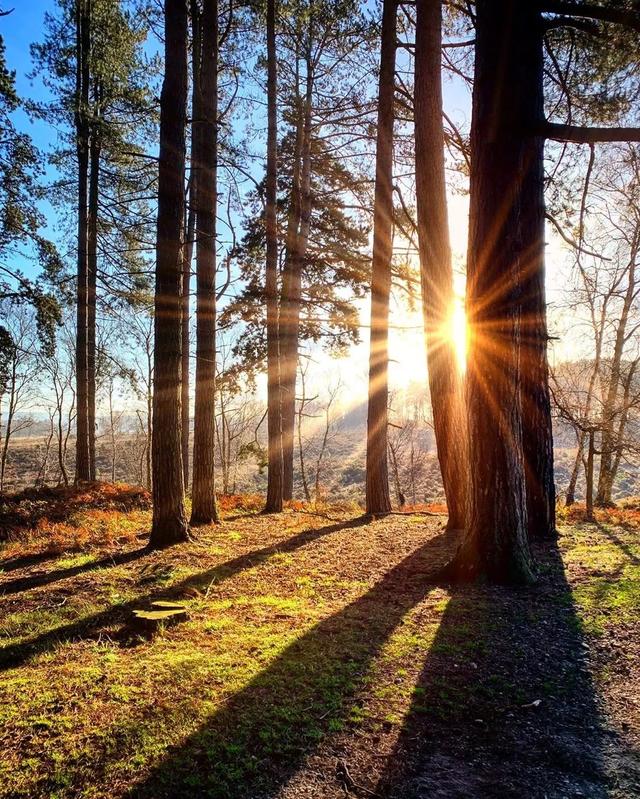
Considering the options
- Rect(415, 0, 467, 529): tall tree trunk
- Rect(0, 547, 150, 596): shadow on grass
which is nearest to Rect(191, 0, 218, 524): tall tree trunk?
Rect(0, 547, 150, 596): shadow on grass

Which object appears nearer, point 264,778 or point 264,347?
point 264,778

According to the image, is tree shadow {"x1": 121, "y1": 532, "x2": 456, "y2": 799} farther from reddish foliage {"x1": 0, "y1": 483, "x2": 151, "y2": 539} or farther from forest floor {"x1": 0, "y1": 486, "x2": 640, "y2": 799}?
reddish foliage {"x1": 0, "y1": 483, "x2": 151, "y2": 539}

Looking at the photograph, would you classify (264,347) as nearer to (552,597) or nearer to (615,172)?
(615,172)

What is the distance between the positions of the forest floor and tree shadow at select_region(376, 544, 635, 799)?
0.03ft

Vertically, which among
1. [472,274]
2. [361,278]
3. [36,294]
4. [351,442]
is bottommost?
[351,442]

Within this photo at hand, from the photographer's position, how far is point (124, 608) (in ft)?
13.3

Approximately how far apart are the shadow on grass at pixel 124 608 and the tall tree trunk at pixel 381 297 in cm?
235

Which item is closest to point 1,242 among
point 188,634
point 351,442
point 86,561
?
point 86,561

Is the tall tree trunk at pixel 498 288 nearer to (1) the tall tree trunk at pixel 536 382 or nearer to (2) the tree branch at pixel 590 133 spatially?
(2) the tree branch at pixel 590 133

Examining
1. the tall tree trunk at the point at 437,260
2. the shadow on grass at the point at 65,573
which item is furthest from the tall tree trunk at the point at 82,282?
the tall tree trunk at the point at 437,260

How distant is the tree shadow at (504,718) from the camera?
1.94 meters

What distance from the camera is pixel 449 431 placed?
269 inches

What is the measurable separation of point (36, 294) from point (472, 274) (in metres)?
8.97

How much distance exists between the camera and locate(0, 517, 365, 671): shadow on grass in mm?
3242
